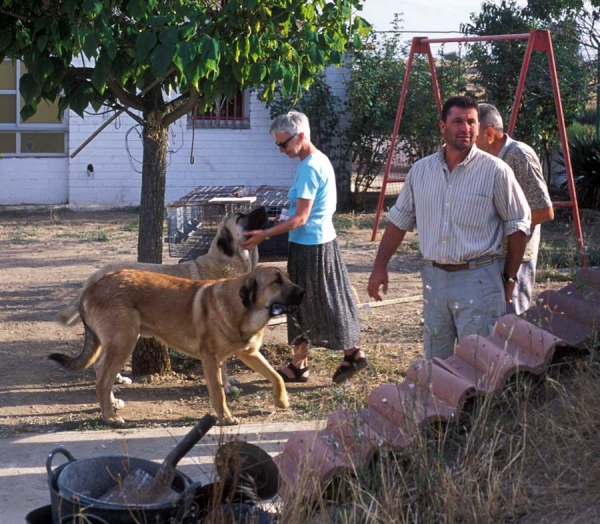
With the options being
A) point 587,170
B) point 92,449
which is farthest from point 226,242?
point 587,170

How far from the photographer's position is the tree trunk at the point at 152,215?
7262mm

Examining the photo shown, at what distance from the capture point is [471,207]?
16.1 feet

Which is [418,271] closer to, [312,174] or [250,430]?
[312,174]

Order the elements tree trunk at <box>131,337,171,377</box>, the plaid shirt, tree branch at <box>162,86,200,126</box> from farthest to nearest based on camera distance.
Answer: tree trunk at <box>131,337,171,377</box> < tree branch at <box>162,86,200,126</box> < the plaid shirt

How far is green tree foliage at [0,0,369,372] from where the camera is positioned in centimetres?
571

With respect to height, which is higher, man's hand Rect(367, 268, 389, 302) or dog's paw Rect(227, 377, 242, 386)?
man's hand Rect(367, 268, 389, 302)

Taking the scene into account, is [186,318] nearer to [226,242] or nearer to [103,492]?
[226,242]

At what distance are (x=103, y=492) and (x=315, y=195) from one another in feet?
11.4

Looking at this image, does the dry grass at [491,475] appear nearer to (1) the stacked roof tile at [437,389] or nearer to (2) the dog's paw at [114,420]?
(1) the stacked roof tile at [437,389]

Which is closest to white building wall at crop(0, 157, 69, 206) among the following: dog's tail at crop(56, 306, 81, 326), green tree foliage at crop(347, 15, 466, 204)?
green tree foliage at crop(347, 15, 466, 204)

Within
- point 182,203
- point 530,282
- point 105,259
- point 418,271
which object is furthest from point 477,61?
point 530,282

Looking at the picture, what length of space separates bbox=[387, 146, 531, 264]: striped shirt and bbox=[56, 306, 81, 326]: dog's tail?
3074 millimetres

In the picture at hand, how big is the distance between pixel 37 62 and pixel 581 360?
3866 millimetres

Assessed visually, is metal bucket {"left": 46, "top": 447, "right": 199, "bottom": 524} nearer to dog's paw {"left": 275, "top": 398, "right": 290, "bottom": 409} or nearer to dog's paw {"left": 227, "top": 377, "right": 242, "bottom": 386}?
dog's paw {"left": 275, "top": 398, "right": 290, "bottom": 409}
